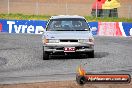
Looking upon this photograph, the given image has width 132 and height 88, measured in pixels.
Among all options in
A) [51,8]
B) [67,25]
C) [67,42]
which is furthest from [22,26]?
[51,8]

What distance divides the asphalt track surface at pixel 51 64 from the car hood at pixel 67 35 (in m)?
Answer: 0.86

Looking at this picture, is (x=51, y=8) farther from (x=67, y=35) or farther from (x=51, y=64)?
(x=51, y=64)

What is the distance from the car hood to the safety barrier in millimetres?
14303

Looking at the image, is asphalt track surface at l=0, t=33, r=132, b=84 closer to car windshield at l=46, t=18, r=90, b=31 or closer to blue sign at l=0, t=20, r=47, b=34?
car windshield at l=46, t=18, r=90, b=31

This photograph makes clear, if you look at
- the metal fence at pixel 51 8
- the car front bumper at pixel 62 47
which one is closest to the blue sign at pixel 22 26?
the metal fence at pixel 51 8

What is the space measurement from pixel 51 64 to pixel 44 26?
1750 cm

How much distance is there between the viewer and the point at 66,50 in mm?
18422

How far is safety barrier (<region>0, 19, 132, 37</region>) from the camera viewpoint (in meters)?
33.6

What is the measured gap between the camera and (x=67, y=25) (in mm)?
19609

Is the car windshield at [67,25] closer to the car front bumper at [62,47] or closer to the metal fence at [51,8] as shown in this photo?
the car front bumper at [62,47]

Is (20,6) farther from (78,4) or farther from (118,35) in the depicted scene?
(118,35)

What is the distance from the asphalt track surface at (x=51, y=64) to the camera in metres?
14.6

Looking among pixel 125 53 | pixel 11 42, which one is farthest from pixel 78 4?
pixel 125 53

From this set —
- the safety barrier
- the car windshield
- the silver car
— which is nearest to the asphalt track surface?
the silver car
